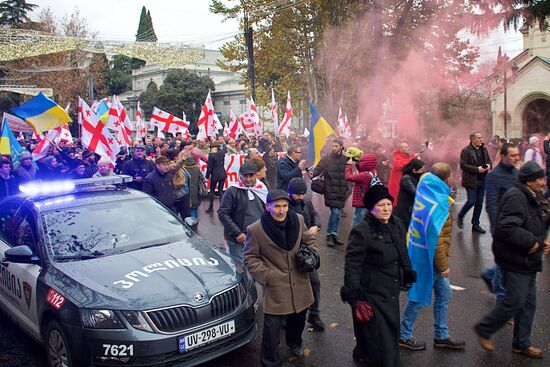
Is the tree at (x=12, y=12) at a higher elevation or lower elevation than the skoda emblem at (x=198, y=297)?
higher

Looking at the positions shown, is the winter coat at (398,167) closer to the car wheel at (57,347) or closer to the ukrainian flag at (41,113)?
the car wheel at (57,347)

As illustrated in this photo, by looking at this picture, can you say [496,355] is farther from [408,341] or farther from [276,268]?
[276,268]

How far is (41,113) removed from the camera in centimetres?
1126

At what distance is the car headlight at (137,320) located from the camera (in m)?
3.96

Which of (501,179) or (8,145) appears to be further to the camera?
(8,145)

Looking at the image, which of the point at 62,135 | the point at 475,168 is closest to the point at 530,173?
the point at 475,168

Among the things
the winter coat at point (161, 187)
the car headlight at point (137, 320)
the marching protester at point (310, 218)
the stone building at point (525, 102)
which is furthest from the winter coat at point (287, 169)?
the stone building at point (525, 102)

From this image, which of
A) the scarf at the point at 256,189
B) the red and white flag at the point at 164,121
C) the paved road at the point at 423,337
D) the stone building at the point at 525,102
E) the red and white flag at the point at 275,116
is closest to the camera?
the paved road at the point at 423,337

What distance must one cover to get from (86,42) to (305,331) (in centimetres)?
2455

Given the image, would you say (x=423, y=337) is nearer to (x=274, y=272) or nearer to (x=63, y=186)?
(x=274, y=272)

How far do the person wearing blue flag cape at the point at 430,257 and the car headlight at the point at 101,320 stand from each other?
255 centimetres

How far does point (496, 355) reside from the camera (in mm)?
4496

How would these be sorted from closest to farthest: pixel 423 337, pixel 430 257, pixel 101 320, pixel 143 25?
1. pixel 101 320
2. pixel 430 257
3. pixel 423 337
4. pixel 143 25

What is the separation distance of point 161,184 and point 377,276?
15.9 ft
